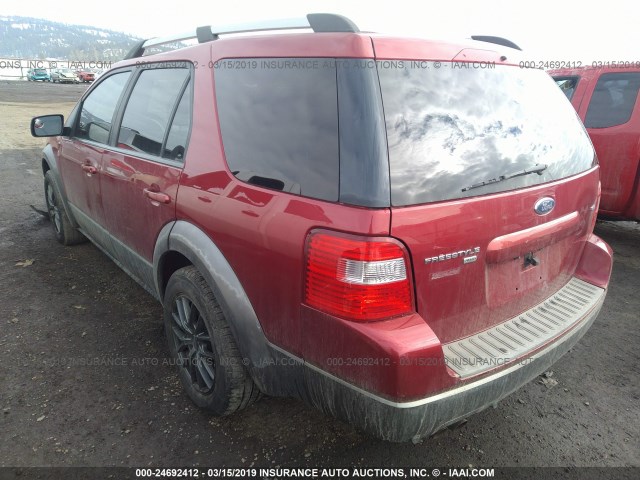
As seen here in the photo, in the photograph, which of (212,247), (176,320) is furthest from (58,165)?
(212,247)

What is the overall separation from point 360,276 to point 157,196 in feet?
4.65

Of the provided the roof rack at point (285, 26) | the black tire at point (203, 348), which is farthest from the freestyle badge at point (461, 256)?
the black tire at point (203, 348)

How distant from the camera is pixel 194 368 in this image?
2.46 m

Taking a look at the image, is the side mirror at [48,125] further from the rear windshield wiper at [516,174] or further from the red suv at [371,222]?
the rear windshield wiper at [516,174]

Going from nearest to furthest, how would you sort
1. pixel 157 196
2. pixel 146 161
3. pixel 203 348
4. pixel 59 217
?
pixel 203 348
pixel 157 196
pixel 146 161
pixel 59 217

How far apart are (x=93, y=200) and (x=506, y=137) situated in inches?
117

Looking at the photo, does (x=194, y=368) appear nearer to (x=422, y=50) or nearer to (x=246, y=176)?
(x=246, y=176)

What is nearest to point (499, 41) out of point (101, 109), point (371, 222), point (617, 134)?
point (371, 222)

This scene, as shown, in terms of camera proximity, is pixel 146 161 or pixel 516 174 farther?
pixel 146 161

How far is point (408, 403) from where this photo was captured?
1.55 metres

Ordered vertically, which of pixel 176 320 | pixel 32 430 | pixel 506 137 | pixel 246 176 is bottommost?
pixel 32 430

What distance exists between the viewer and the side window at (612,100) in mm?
4668

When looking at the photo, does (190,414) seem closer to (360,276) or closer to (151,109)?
(360,276)

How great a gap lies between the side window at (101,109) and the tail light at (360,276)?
231 cm
